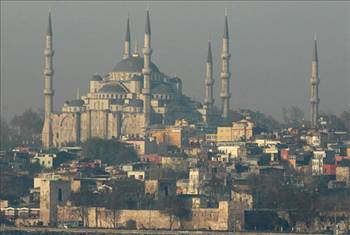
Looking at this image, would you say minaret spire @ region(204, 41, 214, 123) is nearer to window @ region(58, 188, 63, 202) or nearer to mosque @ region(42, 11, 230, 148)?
mosque @ region(42, 11, 230, 148)

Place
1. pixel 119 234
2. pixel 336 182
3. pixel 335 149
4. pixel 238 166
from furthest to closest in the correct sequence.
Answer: pixel 335 149
pixel 238 166
pixel 336 182
pixel 119 234

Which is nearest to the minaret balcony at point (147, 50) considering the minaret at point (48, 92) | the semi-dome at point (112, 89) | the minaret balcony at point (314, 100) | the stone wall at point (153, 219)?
the semi-dome at point (112, 89)

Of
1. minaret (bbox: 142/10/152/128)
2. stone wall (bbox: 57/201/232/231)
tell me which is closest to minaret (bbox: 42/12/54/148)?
minaret (bbox: 142/10/152/128)

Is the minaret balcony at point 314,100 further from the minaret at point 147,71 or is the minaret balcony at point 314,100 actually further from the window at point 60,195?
the window at point 60,195

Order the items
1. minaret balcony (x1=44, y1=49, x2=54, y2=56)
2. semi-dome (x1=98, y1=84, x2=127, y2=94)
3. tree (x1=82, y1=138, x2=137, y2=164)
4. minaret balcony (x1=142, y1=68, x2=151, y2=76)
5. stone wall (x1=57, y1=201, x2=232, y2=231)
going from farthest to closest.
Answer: semi-dome (x1=98, y1=84, x2=127, y2=94)
minaret balcony (x1=142, y1=68, x2=151, y2=76)
minaret balcony (x1=44, y1=49, x2=54, y2=56)
tree (x1=82, y1=138, x2=137, y2=164)
stone wall (x1=57, y1=201, x2=232, y2=231)

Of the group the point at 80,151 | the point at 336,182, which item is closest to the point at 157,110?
the point at 80,151

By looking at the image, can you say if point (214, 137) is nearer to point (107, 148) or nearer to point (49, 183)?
point (107, 148)

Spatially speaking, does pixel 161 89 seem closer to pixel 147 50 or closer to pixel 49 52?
pixel 147 50

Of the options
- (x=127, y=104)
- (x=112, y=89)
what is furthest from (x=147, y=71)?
(x=112, y=89)
